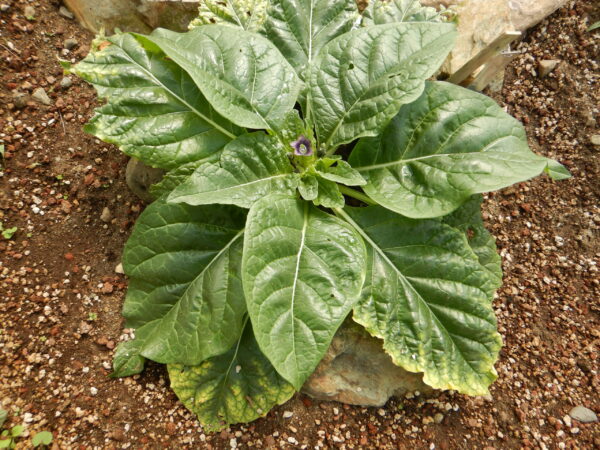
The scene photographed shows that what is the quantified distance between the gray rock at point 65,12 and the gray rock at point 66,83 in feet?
1.57

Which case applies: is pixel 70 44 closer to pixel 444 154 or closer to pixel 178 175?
pixel 178 175

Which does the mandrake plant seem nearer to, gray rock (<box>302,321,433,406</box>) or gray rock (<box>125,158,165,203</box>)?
gray rock (<box>302,321,433,406</box>)

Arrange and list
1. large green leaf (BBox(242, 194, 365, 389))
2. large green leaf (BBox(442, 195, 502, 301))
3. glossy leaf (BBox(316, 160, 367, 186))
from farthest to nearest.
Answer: large green leaf (BBox(442, 195, 502, 301)) → glossy leaf (BBox(316, 160, 367, 186)) → large green leaf (BBox(242, 194, 365, 389))

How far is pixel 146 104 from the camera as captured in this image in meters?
2.06

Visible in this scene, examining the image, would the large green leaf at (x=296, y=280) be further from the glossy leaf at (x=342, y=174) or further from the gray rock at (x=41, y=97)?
the gray rock at (x=41, y=97)

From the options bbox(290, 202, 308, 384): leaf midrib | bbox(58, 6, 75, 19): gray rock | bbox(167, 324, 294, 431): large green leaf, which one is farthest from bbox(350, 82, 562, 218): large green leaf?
bbox(58, 6, 75, 19): gray rock

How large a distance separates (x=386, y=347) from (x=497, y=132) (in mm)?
1094

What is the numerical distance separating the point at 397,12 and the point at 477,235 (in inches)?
51.5

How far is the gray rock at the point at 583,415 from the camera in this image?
253 centimetres

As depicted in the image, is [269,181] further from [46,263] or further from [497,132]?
[46,263]

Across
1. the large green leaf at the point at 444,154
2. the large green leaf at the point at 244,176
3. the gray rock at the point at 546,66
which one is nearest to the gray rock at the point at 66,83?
the large green leaf at the point at 244,176

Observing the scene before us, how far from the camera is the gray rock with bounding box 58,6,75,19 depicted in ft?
9.68

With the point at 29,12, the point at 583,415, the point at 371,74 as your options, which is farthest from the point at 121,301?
the point at 583,415

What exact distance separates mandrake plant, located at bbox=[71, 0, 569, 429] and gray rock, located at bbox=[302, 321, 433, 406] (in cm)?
32
